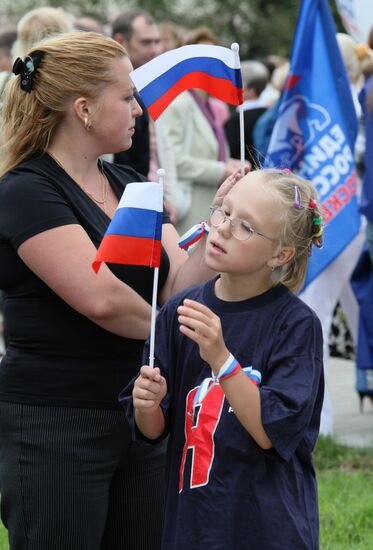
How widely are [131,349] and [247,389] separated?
2.17 feet

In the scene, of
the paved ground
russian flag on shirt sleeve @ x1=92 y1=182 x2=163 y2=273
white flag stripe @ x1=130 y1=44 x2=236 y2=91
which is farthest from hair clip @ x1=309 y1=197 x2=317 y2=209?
the paved ground

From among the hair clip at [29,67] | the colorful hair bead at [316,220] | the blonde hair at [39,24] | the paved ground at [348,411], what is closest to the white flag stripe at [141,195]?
the colorful hair bead at [316,220]

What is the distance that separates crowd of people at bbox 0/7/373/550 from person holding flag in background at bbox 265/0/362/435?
2799 millimetres

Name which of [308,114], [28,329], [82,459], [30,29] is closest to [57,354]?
[28,329]

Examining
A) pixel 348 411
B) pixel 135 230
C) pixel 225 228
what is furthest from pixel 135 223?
pixel 348 411

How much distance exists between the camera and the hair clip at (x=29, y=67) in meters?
2.85

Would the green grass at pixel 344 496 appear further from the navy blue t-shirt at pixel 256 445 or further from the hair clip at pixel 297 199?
the hair clip at pixel 297 199

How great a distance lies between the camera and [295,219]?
8.27 ft

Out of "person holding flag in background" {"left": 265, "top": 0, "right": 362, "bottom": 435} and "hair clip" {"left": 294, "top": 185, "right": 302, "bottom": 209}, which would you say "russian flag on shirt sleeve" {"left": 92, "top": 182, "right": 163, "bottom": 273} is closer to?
"hair clip" {"left": 294, "top": 185, "right": 302, "bottom": 209}

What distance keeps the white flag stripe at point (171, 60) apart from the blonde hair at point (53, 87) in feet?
0.40

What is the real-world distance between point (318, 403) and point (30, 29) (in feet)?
10.7

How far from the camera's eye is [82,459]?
2.84 m

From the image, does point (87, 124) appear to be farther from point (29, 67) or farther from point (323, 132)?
point (323, 132)

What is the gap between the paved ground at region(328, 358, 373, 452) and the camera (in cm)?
618
